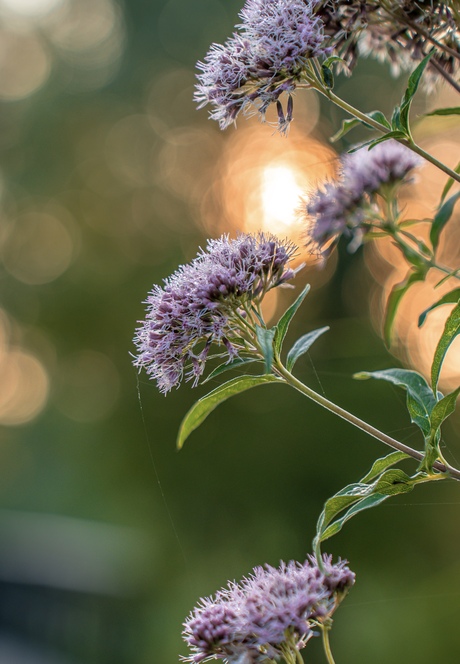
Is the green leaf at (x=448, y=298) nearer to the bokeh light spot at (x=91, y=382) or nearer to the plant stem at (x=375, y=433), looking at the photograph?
the plant stem at (x=375, y=433)

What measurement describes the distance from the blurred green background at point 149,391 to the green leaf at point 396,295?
2.97 metres

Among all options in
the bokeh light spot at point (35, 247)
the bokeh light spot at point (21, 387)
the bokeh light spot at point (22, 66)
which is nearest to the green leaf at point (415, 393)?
the bokeh light spot at point (35, 247)

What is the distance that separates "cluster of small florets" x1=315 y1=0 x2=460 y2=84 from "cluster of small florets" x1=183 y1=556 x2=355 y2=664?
56cm

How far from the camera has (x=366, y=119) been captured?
2.70 feet

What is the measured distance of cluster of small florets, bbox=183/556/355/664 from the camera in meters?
0.82

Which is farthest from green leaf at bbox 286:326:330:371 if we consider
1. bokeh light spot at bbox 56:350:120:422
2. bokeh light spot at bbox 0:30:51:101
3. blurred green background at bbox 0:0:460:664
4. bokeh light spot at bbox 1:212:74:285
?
bokeh light spot at bbox 0:30:51:101

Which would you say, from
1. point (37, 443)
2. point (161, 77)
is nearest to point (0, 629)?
point (37, 443)

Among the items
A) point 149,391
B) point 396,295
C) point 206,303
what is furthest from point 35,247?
point 206,303

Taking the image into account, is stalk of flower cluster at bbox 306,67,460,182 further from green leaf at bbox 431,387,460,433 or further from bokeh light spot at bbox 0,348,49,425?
bokeh light spot at bbox 0,348,49,425

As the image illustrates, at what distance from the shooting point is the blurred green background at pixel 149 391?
4.86m

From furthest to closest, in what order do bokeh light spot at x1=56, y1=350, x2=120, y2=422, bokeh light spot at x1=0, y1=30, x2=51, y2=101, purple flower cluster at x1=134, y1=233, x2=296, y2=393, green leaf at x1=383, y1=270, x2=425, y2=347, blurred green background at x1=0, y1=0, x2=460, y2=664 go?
bokeh light spot at x1=0, y1=30, x2=51, y2=101 < bokeh light spot at x1=56, y1=350, x2=120, y2=422 < blurred green background at x1=0, y1=0, x2=460, y2=664 < green leaf at x1=383, y1=270, x2=425, y2=347 < purple flower cluster at x1=134, y1=233, x2=296, y2=393

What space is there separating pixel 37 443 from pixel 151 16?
338 centimetres

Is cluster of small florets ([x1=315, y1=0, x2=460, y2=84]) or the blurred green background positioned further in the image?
the blurred green background

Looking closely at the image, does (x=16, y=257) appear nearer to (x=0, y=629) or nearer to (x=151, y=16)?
(x=151, y=16)
